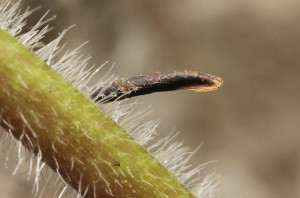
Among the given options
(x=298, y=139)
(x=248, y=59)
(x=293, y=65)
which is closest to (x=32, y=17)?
(x=248, y=59)

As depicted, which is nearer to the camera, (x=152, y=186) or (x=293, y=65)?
(x=152, y=186)

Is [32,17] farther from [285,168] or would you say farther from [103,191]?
[103,191]

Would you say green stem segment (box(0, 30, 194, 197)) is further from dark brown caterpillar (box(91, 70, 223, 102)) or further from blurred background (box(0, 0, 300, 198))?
blurred background (box(0, 0, 300, 198))

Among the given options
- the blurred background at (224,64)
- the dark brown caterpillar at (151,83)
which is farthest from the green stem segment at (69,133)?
the blurred background at (224,64)

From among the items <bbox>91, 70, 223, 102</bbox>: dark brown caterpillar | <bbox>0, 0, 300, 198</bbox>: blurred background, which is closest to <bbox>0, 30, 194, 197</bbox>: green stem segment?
<bbox>91, 70, 223, 102</bbox>: dark brown caterpillar

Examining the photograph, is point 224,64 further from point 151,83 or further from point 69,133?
point 69,133
